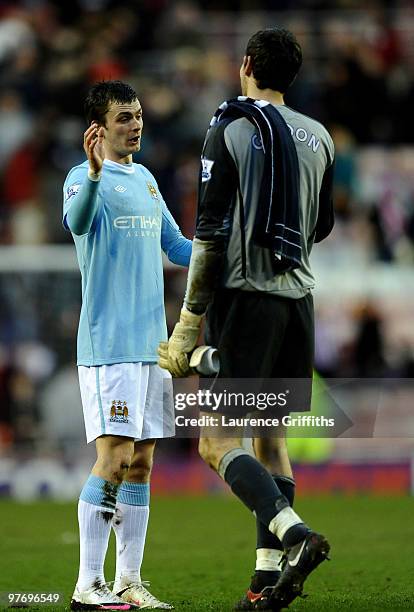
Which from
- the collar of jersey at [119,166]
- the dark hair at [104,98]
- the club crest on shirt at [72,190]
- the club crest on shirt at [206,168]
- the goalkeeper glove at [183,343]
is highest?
the dark hair at [104,98]

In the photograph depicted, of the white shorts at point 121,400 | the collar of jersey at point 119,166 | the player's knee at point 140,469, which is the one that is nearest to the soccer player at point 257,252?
the white shorts at point 121,400

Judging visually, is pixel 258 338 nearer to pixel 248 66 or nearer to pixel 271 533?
pixel 271 533

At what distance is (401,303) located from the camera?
15906 mm

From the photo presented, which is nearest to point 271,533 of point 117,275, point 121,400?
point 121,400

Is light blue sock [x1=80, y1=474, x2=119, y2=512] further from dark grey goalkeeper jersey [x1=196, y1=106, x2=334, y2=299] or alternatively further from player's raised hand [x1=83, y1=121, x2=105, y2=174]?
player's raised hand [x1=83, y1=121, x2=105, y2=174]

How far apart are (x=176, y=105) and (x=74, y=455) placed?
465cm

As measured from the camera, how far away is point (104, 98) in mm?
6434

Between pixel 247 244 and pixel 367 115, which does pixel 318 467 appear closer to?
pixel 367 115

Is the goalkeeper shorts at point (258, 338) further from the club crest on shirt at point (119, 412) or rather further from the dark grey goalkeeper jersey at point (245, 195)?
the club crest on shirt at point (119, 412)

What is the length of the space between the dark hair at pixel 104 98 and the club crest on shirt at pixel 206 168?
847mm

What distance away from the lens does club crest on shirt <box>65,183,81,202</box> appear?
6.23 meters

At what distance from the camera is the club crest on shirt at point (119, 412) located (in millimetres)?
6184

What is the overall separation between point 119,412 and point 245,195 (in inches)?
47.5

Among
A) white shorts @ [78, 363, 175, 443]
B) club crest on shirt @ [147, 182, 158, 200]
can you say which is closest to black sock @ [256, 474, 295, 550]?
white shorts @ [78, 363, 175, 443]
